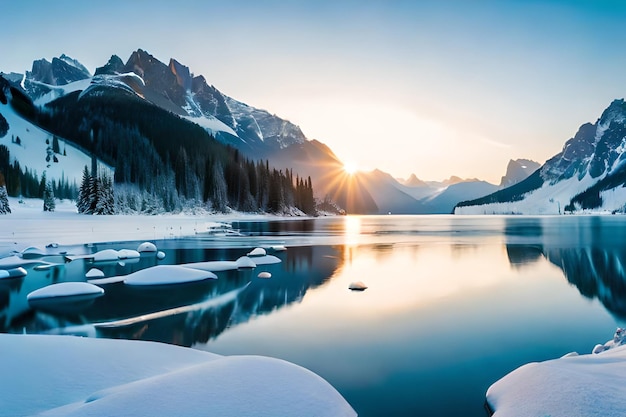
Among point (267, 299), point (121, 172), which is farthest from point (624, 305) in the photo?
point (121, 172)

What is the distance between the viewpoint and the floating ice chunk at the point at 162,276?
22.1m

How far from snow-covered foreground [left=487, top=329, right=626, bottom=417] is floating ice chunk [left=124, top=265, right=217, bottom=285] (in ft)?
61.5

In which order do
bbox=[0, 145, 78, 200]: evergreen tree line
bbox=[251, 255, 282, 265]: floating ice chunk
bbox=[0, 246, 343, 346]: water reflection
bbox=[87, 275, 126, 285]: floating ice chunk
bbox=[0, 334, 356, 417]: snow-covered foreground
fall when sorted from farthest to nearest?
bbox=[0, 145, 78, 200]: evergreen tree line, bbox=[251, 255, 282, 265]: floating ice chunk, bbox=[87, 275, 126, 285]: floating ice chunk, bbox=[0, 246, 343, 346]: water reflection, bbox=[0, 334, 356, 417]: snow-covered foreground

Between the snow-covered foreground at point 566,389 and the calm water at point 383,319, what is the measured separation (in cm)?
84

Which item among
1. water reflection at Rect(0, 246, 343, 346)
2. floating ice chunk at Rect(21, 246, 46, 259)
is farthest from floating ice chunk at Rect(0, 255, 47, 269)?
water reflection at Rect(0, 246, 343, 346)

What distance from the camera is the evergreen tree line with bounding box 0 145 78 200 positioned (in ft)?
377

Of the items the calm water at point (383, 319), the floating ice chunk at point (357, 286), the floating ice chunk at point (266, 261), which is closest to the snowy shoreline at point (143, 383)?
the calm water at point (383, 319)

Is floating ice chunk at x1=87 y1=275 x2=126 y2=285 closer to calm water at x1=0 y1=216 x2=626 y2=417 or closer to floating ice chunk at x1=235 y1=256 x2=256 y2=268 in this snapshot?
calm water at x1=0 y1=216 x2=626 y2=417

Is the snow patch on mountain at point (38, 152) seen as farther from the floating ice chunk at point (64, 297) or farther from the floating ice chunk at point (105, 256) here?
the floating ice chunk at point (64, 297)

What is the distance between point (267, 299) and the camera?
1928 centimetres

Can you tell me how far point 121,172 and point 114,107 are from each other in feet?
148

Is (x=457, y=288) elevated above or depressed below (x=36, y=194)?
below

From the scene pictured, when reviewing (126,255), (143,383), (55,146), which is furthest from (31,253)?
(55,146)

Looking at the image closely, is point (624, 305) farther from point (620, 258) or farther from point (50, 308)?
point (50, 308)
